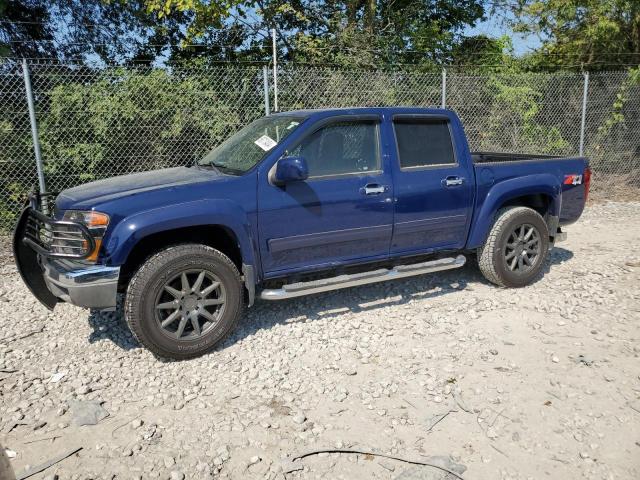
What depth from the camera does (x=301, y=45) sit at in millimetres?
11242

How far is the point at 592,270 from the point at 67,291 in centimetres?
538

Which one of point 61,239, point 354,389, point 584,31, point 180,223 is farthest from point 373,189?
point 584,31

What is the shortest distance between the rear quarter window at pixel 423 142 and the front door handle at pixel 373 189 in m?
0.33

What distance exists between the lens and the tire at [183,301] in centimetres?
393

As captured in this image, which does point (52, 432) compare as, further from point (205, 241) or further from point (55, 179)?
point (55, 179)

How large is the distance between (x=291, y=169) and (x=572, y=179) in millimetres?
3378

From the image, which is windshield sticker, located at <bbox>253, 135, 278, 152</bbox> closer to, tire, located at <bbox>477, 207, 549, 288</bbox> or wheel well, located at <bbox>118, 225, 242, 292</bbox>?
wheel well, located at <bbox>118, 225, 242, 292</bbox>

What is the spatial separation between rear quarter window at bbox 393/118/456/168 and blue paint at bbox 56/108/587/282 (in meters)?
0.07

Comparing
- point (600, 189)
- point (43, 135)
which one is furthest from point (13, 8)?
point (600, 189)

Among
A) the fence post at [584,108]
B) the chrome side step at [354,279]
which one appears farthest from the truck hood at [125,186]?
the fence post at [584,108]

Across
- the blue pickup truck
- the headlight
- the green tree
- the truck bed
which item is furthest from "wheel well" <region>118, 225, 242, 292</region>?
the green tree

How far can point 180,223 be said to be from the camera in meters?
4.00

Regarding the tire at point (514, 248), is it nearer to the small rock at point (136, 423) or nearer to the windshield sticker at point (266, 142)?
the windshield sticker at point (266, 142)

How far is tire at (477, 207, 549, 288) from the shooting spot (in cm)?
547
